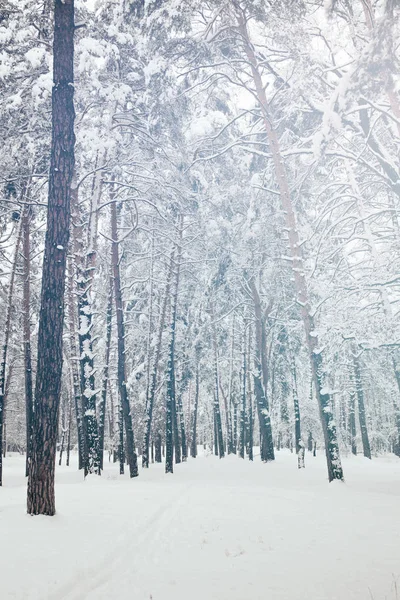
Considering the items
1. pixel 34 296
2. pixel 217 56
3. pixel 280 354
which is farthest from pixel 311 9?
pixel 280 354

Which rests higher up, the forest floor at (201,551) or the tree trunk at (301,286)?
the tree trunk at (301,286)

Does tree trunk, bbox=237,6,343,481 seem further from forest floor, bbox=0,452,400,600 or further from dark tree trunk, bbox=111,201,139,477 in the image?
dark tree trunk, bbox=111,201,139,477

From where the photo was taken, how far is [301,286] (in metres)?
11.8

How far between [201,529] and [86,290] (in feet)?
26.9

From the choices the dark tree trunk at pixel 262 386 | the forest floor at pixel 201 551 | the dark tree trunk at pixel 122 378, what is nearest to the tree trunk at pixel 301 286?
the forest floor at pixel 201 551

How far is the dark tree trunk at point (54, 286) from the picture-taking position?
19.2 ft

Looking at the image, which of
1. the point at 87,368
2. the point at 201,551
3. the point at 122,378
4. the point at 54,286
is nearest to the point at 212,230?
the point at 122,378

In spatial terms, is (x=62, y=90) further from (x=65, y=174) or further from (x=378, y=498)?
(x=378, y=498)

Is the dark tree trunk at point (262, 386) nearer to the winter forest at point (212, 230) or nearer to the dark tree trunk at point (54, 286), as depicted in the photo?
the winter forest at point (212, 230)

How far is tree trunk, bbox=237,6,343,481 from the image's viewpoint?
36.7ft

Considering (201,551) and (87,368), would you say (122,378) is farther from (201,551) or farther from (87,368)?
(201,551)

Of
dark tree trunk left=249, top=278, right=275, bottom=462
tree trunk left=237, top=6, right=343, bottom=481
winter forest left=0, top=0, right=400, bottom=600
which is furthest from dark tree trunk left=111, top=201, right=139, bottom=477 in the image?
dark tree trunk left=249, top=278, right=275, bottom=462

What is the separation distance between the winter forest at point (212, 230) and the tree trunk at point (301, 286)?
0.20ft

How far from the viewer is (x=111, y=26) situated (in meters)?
10.8
